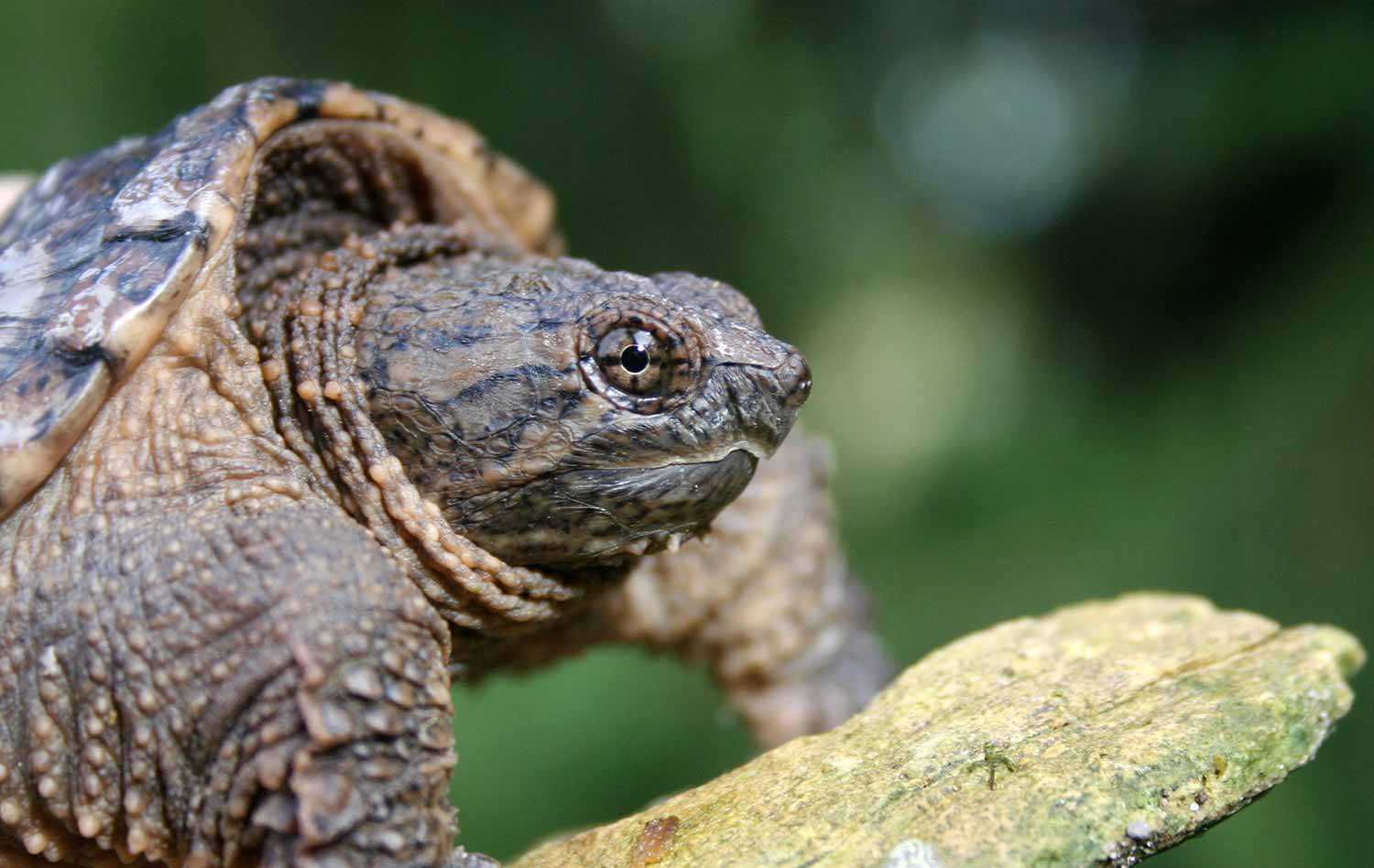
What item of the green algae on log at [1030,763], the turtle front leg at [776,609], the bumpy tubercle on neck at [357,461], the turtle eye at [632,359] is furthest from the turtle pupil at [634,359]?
the turtle front leg at [776,609]

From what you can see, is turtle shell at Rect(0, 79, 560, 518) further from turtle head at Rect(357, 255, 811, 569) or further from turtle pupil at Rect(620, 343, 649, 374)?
turtle pupil at Rect(620, 343, 649, 374)

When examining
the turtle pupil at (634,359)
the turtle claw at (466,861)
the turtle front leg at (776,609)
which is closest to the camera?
the turtle claw at (466,861)

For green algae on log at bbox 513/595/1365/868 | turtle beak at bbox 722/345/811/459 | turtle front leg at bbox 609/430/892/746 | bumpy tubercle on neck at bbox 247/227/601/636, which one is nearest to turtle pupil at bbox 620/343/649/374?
turtle beak at bbox 722/345/811/459

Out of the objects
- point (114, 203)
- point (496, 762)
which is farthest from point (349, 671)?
point (496, 762)

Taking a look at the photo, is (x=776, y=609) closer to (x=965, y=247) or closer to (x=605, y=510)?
(x=605, y=510)

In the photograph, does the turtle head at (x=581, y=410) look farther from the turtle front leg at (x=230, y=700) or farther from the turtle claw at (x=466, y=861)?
the turtle claw at (x=466, y=861)

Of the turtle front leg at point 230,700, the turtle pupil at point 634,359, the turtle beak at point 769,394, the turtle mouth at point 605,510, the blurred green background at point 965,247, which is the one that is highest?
the blurred green background at point 965,247
